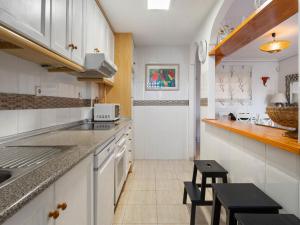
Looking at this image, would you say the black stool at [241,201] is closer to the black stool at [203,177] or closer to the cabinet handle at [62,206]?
the black stool at [203,177]

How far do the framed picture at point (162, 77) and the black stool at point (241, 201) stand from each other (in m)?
3.28

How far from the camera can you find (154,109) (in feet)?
15.3

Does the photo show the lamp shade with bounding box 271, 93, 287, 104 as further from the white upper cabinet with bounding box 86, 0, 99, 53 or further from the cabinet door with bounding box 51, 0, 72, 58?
the cabinet door with bounding box 51, 0, 72, 58

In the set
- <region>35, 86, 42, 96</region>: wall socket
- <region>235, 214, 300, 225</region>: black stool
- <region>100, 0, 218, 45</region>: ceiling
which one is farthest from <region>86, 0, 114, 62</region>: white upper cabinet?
<region>235, 214, 300, 225</region>: black stool

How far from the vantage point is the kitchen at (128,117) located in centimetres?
108

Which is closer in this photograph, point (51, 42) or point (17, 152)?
point (17, 152)

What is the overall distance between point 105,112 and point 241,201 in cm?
217

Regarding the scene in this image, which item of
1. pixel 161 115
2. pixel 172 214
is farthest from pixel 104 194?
pixel 161 115

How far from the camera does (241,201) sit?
4.21 feet

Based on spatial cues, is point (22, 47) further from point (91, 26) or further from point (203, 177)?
point (203, 177)

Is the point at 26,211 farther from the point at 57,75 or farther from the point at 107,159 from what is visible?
the point at 57,75

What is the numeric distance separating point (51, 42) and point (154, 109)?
3.33m

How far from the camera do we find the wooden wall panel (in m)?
3.82

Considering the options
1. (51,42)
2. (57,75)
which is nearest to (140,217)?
(57,75)
